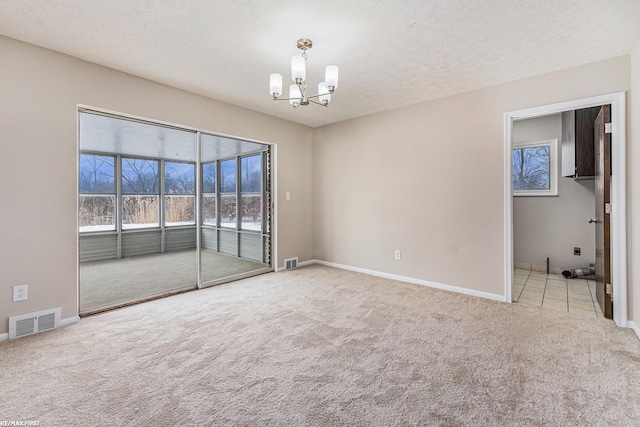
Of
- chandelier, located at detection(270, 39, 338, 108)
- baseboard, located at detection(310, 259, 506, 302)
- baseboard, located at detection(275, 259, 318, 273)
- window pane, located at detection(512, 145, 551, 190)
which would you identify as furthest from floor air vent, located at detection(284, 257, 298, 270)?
window pane, located at detection(512, 145, 551, 190)

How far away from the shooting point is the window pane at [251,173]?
5.29 m

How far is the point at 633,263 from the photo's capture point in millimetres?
2662

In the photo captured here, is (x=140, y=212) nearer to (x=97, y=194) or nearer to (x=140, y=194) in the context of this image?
(x=140, y=194)

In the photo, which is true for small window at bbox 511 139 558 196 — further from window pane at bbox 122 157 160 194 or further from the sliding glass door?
window pane at bbox 122 157 160 194

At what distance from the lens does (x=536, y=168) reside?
16.0 feet

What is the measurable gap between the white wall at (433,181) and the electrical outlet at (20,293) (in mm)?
3760

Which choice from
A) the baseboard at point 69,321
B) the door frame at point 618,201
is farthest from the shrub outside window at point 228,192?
the door frame at point 618,201

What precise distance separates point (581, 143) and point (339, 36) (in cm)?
366

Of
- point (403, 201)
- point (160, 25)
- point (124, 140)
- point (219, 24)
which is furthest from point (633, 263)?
point (124, 140)

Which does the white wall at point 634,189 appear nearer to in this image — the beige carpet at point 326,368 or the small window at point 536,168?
the beige carpet at point 326,368

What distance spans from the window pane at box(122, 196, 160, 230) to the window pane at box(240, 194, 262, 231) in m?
2.06

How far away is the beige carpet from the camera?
1619 mm

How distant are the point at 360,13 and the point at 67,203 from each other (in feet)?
9.99

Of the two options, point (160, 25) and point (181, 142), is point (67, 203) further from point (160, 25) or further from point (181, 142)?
point (181, 142)
